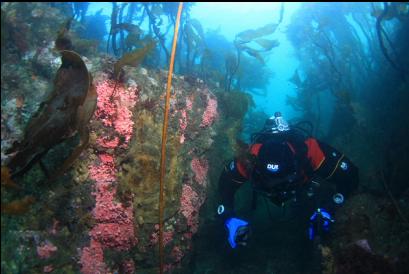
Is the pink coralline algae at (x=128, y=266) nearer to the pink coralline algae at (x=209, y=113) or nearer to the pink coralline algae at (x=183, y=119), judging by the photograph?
the pink coralline algae at (x=183, y=119)

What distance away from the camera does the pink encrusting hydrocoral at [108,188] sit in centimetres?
266

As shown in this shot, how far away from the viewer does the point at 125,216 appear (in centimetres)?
284

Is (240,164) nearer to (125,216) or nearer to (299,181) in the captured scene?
(299,181)

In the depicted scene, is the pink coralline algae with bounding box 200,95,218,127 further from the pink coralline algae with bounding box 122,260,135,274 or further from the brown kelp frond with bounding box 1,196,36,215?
the brown kelp frond with bounding box 1,196,36,215

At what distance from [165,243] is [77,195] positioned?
3.93 feet

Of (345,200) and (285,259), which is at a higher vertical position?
(345,200)

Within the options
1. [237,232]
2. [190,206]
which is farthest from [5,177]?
[237,232]

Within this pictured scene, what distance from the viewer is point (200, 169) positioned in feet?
13.3

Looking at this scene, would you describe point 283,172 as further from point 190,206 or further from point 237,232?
point 190,206

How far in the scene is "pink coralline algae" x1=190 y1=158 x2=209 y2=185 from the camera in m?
3.90

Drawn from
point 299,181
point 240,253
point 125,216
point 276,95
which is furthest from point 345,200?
point 276,95

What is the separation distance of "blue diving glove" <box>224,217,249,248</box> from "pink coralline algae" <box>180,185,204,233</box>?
433 mm

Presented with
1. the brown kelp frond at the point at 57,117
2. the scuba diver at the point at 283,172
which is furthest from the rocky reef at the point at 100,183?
the scuba diver at the point at 283,172

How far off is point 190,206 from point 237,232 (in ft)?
2.09
